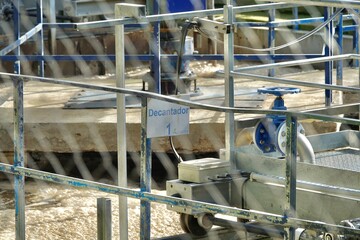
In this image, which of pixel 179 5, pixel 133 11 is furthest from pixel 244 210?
pixel 179 5

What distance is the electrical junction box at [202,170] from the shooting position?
21.2 ft

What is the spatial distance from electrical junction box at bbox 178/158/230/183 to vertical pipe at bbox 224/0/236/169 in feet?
0.28

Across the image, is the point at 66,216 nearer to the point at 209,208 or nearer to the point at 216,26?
the point at 216,26

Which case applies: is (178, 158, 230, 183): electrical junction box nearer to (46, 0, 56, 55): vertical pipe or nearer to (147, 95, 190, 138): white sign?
(147, 95, 190, 138): white sign

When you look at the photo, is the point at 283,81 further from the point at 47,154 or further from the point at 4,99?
the point at 4,99

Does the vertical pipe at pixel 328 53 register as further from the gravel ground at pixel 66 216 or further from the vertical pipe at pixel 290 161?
the vertical pipe at pixel 290 161

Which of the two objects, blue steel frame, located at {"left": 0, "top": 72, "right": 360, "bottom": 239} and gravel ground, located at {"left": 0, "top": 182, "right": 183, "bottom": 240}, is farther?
gravel ground, located at {"left": 0, "top": 182, "right": 183, "bottom": 240}

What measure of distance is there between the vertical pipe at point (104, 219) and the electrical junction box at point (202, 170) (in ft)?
2.62

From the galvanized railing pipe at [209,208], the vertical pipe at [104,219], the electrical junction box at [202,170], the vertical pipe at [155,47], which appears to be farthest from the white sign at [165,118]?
the vertical pipe at [155,47]

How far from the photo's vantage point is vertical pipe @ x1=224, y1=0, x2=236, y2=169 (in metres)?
6.49

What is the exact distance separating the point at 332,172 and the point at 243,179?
57 centimetres

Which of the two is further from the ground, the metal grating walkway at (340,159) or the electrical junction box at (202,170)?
the electrical junction box at (202,170)

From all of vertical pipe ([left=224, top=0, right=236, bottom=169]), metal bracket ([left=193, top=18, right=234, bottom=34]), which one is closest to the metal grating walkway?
vertical pipe ([left=224, top=0, right=236, bottom=169])

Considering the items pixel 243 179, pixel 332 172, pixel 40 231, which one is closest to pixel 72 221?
pixel 40 231
